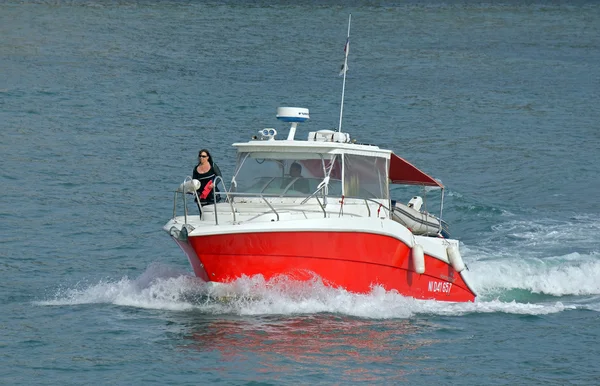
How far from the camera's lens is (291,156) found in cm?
1608

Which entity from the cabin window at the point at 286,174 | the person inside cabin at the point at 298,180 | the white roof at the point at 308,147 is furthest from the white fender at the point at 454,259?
the person inside cabin at the point at 298,180

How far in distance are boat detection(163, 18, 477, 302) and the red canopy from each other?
29 millimetres

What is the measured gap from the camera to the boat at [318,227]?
14812mm

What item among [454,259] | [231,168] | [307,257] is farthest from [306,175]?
[231,168]

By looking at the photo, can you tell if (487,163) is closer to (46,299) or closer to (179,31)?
(46,299)

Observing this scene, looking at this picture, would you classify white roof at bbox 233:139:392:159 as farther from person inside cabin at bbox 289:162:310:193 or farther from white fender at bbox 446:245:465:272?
white fender at bbox 446:245:465:272

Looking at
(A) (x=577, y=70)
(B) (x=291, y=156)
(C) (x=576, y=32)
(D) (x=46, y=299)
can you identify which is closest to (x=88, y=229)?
(D) (x=46, y=299)

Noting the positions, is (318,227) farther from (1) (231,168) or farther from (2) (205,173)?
(1) (231,168)

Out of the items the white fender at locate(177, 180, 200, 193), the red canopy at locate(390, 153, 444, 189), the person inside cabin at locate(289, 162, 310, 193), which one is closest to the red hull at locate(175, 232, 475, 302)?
the white fender at locate(177, 180, 200, 193)

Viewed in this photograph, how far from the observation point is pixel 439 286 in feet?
55.5

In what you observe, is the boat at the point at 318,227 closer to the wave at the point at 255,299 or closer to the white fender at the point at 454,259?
the white fender at the point at 454,259

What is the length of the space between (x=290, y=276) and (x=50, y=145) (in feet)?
60.2

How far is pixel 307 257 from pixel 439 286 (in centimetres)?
291

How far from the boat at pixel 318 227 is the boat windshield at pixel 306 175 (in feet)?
0.05
